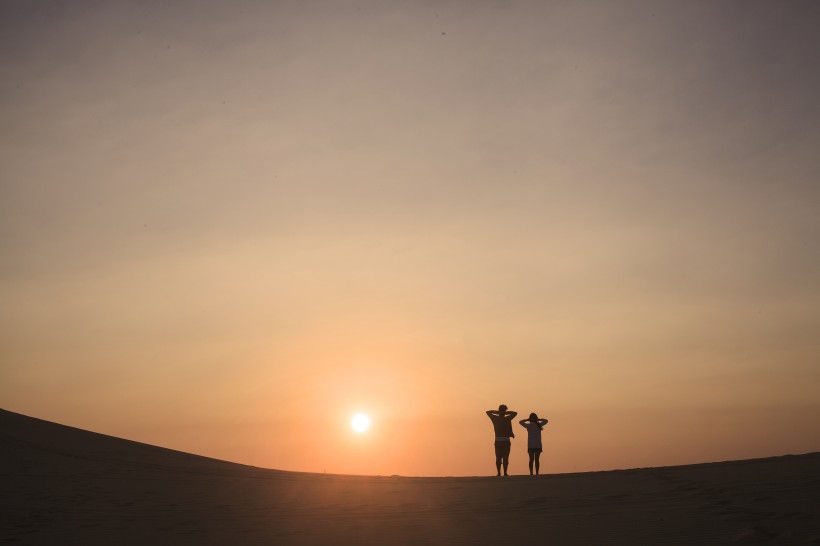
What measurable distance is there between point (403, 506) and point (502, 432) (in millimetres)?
6635

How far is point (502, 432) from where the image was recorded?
62.8 ft

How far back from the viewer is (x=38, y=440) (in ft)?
62.8

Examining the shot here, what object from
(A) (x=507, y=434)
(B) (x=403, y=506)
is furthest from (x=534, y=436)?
(B) (x=403, y=506)

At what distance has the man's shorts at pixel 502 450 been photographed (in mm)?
19094

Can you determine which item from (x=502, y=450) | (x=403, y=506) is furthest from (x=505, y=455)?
(x=403, y=506)

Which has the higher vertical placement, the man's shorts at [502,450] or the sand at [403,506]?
the man's shorts at [502,450]

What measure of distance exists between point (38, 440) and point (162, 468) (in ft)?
11.7

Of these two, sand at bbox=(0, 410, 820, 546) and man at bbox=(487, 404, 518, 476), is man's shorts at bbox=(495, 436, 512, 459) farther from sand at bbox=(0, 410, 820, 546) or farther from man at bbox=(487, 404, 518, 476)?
sand at bbox=(0, 410, 820, 546)

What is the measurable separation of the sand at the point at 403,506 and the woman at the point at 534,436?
2552mm

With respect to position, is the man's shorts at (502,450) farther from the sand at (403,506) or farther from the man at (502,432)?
the sand at (403,506)

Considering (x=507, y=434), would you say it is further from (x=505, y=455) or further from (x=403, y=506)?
(x=403, y=506)

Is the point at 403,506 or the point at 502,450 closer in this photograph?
the point at 403,506

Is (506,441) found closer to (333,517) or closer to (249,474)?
(249,474)

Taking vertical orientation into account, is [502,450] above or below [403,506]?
above
